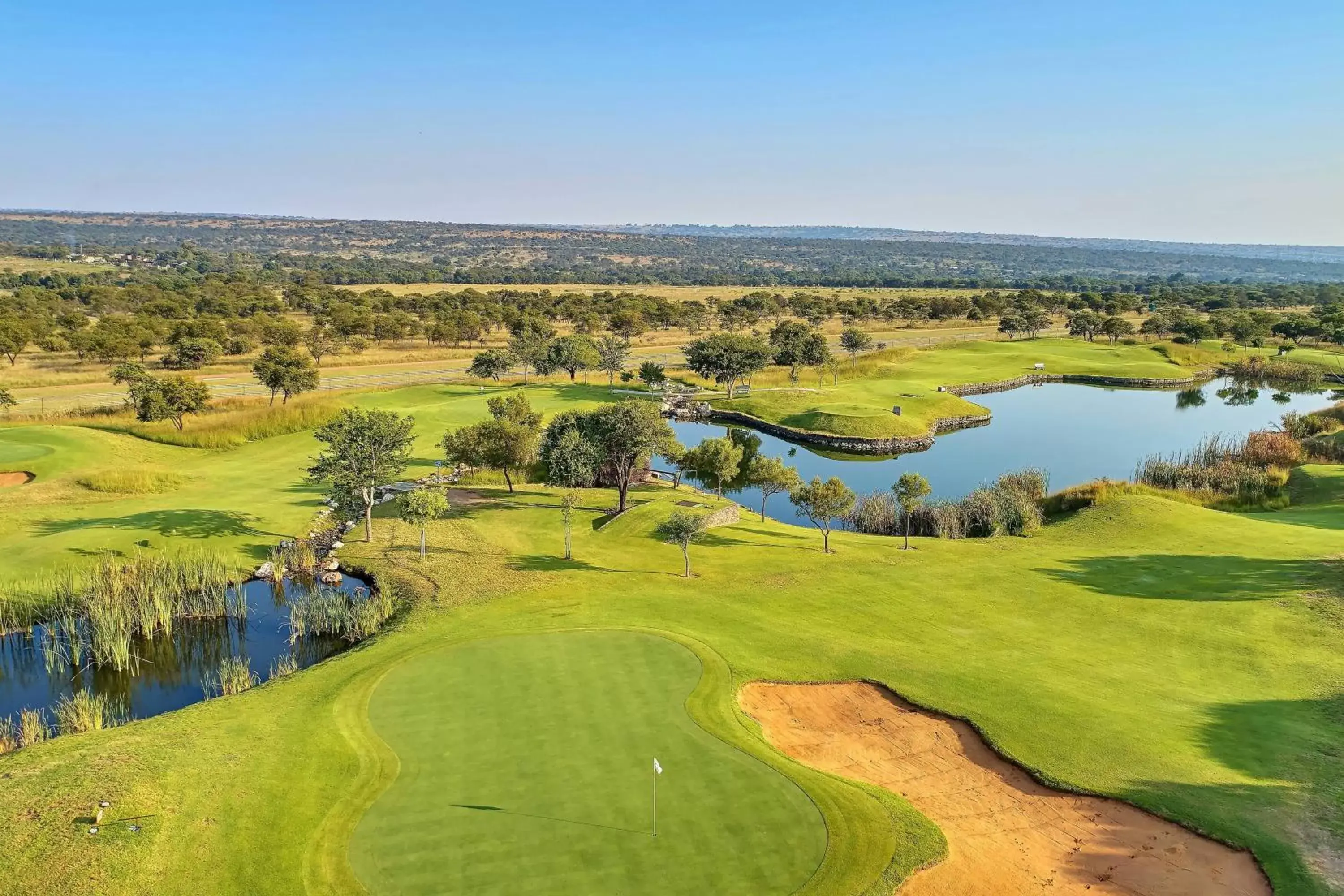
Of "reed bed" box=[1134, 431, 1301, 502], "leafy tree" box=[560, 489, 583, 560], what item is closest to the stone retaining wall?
"reed bed" box=[1134, 431, 1301, 502]

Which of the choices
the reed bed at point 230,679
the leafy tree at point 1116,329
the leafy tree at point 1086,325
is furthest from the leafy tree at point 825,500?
the leafy tree at point 1086,325

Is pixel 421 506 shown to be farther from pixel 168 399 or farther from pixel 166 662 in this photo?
pixel 168 399

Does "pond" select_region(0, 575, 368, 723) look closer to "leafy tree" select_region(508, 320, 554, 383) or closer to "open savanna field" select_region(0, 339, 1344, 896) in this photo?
"open savanna field" select_region(0, 339, 1344, 896)

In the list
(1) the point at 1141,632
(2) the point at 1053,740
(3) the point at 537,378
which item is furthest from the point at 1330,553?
(3) the point at 537,378

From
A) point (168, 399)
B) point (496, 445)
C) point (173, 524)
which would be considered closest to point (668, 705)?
point (496, 445)

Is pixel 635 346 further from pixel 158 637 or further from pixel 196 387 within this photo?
pixel 158 637

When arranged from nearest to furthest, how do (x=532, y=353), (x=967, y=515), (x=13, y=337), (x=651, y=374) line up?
(x=967, y=515) → (x=651, y=374) → (x=532, y=353) → (x=13, y=337)
